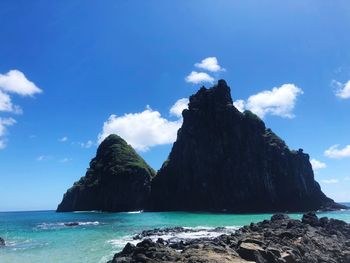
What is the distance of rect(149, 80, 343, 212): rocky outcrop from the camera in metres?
142

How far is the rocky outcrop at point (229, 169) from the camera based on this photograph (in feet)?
465

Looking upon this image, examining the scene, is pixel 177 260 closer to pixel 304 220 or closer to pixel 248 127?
pixel 304 220

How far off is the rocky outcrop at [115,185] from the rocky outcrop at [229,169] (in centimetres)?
1343

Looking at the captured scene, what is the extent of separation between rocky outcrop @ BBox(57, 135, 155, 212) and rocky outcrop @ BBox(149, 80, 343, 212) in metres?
13.4

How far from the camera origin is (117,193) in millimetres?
172375

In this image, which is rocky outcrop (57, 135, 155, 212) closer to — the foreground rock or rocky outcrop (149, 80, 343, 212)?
rocky outcrop (149, 80, 343, 212)

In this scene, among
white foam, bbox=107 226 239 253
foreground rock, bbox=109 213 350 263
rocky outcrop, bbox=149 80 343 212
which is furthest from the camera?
rocky outcrop, bbox=149 80 343 212

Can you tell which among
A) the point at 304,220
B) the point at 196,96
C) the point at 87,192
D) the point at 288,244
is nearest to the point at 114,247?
the point at 288,244

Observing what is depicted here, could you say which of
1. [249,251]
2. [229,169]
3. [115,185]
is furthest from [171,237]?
[115,185]

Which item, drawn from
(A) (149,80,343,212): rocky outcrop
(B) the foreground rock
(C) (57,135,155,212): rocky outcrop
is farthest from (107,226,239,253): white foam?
(C) (57,135,155,212): rocky outcrop

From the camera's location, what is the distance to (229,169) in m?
147

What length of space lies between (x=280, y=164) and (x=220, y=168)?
69.3 ft

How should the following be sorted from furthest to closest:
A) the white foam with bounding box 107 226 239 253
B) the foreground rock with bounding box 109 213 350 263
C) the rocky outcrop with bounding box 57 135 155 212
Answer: the rocky outcrop with bounding box 57 135 155 212 → the white foam with bounding box 107 226 239 253 → the foreground rock with bounding box 109 213 350 263

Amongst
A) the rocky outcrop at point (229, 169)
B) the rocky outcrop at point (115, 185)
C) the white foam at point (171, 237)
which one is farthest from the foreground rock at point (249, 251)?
the rocky outcrop at point (115, 185)
